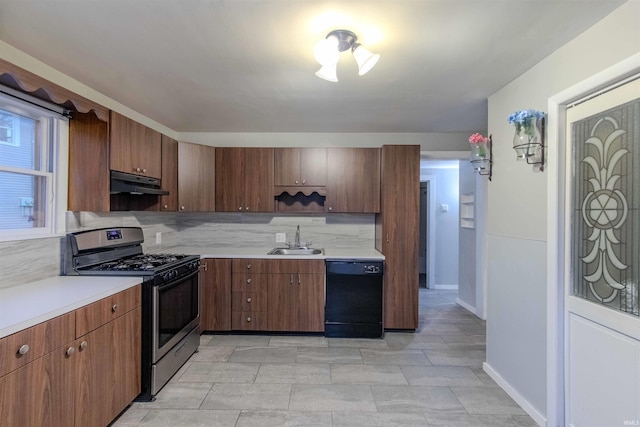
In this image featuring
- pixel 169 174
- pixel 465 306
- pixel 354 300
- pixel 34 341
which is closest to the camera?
pixel 34 341

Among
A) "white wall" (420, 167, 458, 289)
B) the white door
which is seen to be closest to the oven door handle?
the white door

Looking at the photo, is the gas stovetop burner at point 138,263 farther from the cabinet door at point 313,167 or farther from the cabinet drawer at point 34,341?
the cabinet door at point 313,167

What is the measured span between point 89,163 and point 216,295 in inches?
69.7

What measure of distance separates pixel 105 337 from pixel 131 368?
38cm

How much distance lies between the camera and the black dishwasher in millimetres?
3408

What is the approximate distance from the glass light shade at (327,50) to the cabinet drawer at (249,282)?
2.36 meters

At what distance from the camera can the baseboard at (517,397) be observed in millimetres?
2033

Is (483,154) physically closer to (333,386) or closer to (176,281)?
(333,386)

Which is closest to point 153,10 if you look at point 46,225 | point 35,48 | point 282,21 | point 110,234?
point 282,21

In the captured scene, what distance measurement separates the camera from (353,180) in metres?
3.77

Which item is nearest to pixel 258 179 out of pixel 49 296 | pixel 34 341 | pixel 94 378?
pixel 49 296

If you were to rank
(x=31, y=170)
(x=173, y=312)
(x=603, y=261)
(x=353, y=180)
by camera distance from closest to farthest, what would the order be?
(x=603, y=261), (x=31, y=170), (x=173, y=312), (x=353, y=180)

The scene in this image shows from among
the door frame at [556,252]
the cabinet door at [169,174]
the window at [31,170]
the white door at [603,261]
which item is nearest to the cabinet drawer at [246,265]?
the cabinet door at [169,174]

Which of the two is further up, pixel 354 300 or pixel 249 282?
pixel 249 282
